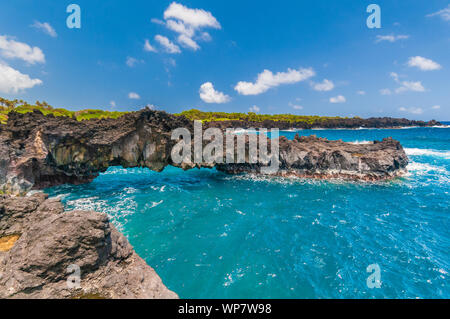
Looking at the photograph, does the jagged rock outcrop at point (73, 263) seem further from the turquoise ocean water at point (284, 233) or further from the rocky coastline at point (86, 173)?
the turquoise ocean water at point (284, 233)

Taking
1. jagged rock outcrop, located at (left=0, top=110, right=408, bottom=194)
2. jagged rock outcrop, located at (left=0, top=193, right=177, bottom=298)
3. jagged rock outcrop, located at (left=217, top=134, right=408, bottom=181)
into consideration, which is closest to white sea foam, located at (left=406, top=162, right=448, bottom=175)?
jagged rock outcrop, located at (left=217, top=134, right=408, bottom=181)

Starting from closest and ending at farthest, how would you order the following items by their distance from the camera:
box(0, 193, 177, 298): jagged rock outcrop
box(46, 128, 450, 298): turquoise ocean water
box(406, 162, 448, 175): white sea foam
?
box(0, 193, 177, 298): jagged rock outcrop < box(46, 128, 450, 298): turquoise ocean water < box(406, 162, 448, 175): white sea foam

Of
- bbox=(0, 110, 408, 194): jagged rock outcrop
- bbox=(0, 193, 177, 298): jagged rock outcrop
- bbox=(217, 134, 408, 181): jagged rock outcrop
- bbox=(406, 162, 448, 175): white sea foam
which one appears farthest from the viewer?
bbox=(406, 162, 448, 175): white sea foam

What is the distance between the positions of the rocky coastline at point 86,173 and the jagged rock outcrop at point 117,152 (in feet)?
0.39

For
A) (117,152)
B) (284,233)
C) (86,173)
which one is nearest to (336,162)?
(284,233)

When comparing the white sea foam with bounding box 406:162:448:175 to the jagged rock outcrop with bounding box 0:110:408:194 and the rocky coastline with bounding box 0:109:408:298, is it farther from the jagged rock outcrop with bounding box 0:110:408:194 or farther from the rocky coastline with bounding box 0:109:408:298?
the rocky coastline with bounding box 0:109:408:298

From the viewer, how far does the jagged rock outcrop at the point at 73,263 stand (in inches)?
263

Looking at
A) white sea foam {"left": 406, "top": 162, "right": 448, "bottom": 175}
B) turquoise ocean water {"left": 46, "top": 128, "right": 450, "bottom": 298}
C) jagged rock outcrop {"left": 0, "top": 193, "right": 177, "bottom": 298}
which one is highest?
jagged rock outcrop {"left": 0, "top": 193, "right": 177, "bottom": 298}

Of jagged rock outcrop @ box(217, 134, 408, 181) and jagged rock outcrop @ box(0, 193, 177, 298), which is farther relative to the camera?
jagged rock outcrop @ box(217, 134, 408, 181)

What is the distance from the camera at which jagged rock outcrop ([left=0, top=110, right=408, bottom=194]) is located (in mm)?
24031

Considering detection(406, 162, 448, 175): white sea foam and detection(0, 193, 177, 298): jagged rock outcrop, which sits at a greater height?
detection(0, 193, 177, 298): jagged rock outcrop

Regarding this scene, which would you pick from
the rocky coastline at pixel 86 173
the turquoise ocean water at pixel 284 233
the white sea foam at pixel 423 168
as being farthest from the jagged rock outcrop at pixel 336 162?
the white sea foam at pixel 423 168

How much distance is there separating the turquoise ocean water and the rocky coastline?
3516 millimetres
